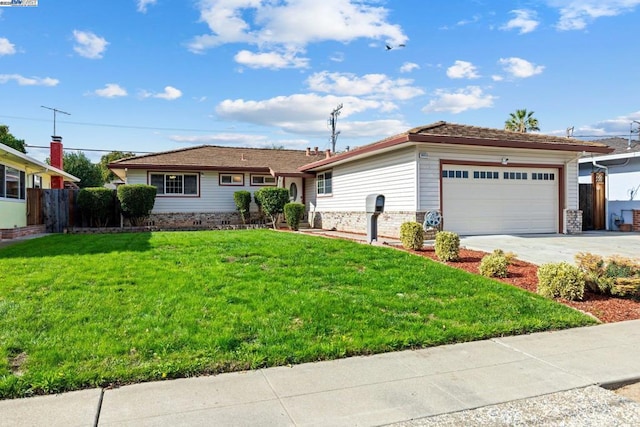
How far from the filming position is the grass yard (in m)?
3.98

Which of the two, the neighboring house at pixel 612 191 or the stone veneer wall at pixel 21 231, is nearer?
the stone veneer wall at pixel 21 231

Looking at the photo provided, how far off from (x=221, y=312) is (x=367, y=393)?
2.28 m

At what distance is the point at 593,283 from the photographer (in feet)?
22.8

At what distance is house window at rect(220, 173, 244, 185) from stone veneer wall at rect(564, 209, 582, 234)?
48.2 ft

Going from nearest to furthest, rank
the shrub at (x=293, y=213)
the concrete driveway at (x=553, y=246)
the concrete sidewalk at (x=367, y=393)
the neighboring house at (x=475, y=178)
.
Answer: the concrete sidewalk at (x=367, y=393) < the concrete driveway at (x=553, y=246) < the neighboring house at (x=475, y=178) < the shrub at (x=293, y=213)

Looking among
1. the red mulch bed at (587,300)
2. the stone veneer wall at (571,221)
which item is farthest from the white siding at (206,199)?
the red mulch bed at (587,300)

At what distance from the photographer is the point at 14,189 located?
15.3 m

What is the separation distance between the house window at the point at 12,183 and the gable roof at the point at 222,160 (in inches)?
156

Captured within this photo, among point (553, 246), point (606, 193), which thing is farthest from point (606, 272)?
point (606, 193)

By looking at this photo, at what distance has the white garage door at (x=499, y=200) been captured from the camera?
1377 centimetres

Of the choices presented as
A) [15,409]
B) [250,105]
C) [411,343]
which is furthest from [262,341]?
[250,105]

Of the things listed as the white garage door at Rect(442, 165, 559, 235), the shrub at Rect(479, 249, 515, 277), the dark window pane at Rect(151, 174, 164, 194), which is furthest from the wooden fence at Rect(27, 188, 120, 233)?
the shrub at Rect(479, 249, 515, 277)

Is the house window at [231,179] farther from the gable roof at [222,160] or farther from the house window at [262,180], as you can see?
the house window at [262,180]

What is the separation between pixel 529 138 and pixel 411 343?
1253 cm
